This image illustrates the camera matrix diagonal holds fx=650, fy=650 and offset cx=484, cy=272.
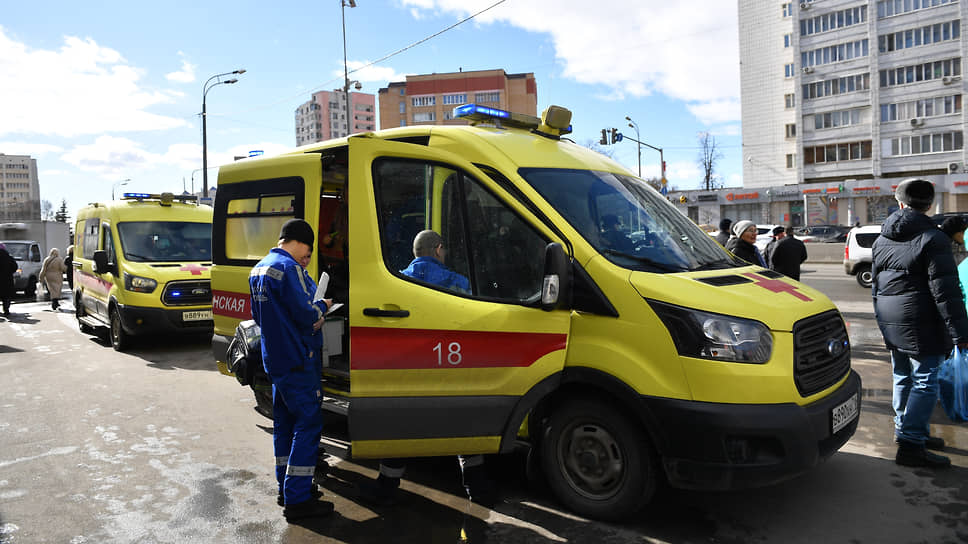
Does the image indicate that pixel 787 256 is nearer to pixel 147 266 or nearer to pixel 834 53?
pixel 147 266

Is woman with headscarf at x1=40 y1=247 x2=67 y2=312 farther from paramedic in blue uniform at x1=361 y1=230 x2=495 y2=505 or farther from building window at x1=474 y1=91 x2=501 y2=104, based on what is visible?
building window at x1=474 y1=91 x2=501 y2=104

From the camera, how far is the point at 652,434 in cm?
342

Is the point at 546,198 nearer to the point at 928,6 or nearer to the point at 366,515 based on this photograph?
the point at 366,515

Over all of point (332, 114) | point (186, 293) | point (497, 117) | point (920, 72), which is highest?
point (332, 114)

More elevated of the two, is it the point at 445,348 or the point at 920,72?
the point at 920,72

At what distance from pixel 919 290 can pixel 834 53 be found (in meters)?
58.9

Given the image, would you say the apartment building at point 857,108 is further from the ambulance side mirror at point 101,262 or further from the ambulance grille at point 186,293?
the ambulance side mirror at point 101,262

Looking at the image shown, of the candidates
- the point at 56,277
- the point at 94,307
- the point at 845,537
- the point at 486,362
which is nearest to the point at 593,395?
the point at 486,362

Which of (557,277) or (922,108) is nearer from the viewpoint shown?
(557,277)

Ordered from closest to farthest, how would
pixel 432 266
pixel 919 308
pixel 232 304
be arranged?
pixel 432 266 < pixel 919 308 < pixel 232 304

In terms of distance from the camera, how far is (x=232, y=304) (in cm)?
575

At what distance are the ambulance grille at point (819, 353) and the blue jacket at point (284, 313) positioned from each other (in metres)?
2.68

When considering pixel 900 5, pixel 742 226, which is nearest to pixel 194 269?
pixel 742 226

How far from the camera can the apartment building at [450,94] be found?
288 feet
